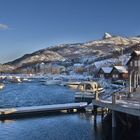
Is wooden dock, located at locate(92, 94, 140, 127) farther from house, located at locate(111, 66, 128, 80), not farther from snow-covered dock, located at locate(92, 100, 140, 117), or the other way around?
house, located at locate(111, 66, 128, 80)

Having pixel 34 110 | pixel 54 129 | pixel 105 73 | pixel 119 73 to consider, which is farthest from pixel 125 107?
pixel 105 73

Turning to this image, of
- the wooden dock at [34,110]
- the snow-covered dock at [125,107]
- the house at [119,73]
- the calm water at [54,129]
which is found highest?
the house at [119,73]

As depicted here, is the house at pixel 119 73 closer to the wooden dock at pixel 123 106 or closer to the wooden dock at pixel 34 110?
the wooden dock at pixel 34 110

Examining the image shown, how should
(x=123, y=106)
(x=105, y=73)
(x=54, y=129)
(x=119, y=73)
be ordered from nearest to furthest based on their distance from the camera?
(x=123, y=106) → (x=54, y=129) → (x=119, y=73) → (x=105, y=73)

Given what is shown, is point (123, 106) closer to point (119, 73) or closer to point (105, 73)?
point (119, 73)

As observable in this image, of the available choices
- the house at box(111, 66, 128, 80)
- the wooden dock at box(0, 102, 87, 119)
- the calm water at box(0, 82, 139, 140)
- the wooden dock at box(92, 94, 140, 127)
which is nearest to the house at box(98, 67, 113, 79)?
the house at box(111, 66, 128, 80)

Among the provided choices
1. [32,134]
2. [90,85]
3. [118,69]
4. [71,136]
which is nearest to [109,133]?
[71,136]

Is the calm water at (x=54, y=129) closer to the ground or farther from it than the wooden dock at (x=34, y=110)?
closer to the ground

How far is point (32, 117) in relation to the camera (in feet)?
164

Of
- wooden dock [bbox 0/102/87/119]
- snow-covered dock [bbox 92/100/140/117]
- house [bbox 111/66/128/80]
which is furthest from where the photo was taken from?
house [bbox 111/66/128/80]

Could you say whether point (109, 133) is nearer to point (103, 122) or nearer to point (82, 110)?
point (103, 122)

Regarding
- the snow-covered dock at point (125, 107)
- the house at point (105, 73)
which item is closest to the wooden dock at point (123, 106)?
the snow-covered dock at point (125, 107)

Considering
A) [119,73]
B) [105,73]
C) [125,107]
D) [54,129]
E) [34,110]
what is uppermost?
[105,73]

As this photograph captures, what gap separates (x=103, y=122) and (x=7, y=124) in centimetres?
1055
